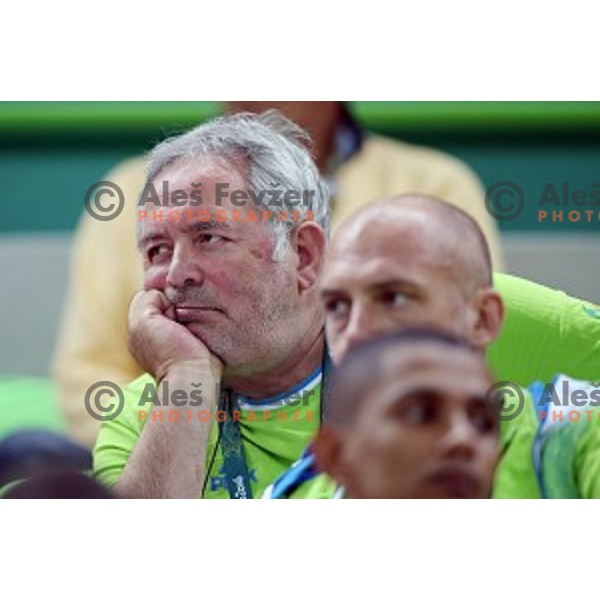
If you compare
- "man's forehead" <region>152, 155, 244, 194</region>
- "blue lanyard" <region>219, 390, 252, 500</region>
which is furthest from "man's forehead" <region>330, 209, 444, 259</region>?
"blue lanyard" <region>219, 390, 252, 500</region>

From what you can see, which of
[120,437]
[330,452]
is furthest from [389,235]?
[120,437]

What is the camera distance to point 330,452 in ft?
7.95

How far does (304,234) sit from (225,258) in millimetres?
147

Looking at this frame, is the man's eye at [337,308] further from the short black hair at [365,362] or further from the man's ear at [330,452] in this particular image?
the man's ear at [330,452]

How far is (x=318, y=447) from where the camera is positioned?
8.01 ft

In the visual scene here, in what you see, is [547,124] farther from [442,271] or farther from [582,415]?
[582,415]

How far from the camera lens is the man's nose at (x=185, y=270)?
97.4 inches

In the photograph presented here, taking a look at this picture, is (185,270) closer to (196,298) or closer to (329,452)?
(196,298)

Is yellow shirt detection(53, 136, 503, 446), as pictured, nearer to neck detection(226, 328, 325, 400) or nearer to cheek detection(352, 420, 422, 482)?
neck detection(226, 328, 325, 400)

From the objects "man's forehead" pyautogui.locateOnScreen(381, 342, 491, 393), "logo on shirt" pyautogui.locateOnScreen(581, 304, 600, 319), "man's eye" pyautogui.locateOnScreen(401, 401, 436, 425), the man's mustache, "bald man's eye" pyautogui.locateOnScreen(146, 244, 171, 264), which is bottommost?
"man's eye" pyautogui.locateOnScreen(401, 401, 436, 425)

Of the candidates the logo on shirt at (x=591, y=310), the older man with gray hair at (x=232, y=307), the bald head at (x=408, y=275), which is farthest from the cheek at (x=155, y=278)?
the logo on shirt at (x=591, y=310)

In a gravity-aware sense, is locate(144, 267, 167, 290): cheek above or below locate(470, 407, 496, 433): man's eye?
above

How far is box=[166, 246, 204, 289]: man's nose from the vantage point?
247cm

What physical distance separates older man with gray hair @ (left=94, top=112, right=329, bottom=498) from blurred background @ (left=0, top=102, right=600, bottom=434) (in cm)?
11
